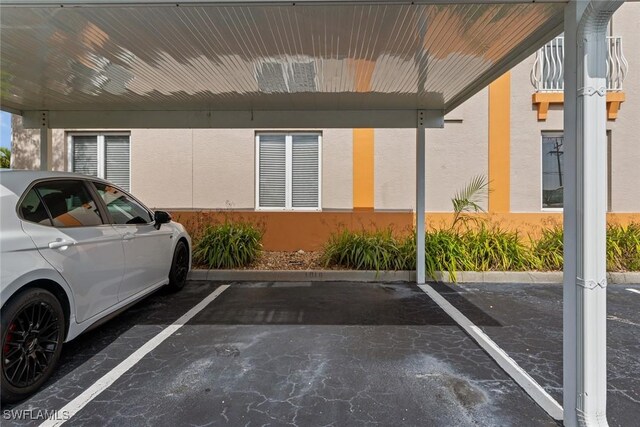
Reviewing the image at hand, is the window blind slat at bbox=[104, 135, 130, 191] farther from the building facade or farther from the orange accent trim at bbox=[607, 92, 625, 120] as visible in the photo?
the orange accent trim at bbox=[607, 92, 625, 120]

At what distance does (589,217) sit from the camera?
7.57 ft

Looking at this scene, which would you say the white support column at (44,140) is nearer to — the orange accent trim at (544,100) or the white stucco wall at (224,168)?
the white stucco wall at (224,168)

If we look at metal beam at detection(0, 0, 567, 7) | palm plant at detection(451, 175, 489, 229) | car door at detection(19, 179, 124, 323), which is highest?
metal beam at detection(0, 0, 567, 7)

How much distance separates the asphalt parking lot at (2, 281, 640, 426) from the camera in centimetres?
252

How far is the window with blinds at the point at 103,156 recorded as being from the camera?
8.44m

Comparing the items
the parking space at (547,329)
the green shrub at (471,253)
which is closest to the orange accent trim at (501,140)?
the green shrub at (471,253)

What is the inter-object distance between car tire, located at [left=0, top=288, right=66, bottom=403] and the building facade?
5.42m

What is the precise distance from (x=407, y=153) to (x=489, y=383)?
621cm

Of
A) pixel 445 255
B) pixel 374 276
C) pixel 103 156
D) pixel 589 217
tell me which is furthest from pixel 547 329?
pixel 103 156

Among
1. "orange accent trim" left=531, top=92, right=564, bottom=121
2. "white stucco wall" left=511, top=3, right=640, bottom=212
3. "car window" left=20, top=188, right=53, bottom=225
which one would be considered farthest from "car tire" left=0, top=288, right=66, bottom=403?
"orange accent trim" left=531, top=92, right=564, bottom=121

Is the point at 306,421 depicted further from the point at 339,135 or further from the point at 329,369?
the point at 339,135

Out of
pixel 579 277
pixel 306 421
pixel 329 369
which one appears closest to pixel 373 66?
pixel 579 277

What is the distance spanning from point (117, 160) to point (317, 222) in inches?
204

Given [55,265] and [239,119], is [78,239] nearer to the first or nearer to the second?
[55,265]
